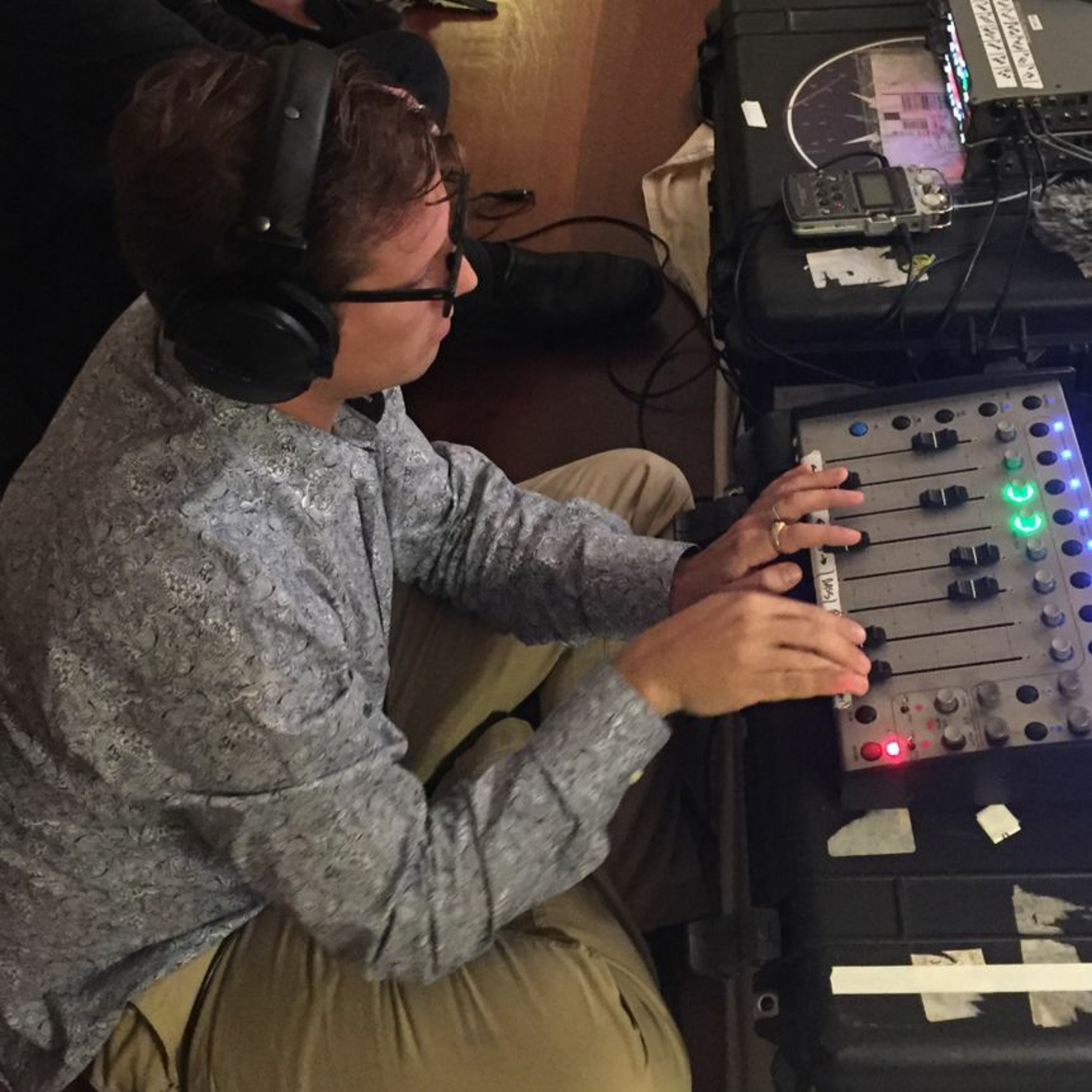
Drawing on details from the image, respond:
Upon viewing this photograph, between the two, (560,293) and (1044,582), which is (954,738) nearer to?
(1044,582)

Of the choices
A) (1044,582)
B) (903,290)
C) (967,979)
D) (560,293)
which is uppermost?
(560,293)

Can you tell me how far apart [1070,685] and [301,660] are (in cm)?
50

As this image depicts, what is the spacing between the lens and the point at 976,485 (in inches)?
34.6

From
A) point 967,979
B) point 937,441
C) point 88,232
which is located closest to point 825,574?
point 937,441

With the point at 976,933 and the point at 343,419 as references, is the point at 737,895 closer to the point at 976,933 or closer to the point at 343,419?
the point at 976,933

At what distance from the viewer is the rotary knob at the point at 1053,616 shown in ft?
2.63

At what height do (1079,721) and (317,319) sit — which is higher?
(317,319)

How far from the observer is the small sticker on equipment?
4.00 ft

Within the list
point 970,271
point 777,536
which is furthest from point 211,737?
point 970,271

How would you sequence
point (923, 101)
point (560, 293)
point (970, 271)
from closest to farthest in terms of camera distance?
point (970, 271) < point (923, 101) < point (560, 293)

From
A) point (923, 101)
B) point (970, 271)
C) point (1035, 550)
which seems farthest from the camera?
point (923, 101)

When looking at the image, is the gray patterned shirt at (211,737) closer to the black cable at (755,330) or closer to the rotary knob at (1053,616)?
the rotary knob at (1053,616)

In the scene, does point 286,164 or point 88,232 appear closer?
point 286,164

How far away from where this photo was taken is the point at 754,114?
4.03 feet
